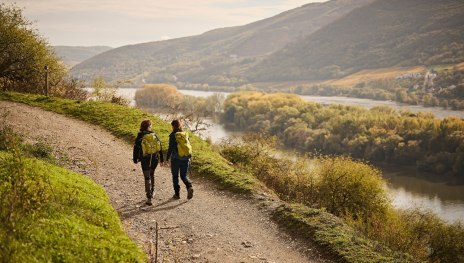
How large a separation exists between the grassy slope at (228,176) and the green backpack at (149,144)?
452cm

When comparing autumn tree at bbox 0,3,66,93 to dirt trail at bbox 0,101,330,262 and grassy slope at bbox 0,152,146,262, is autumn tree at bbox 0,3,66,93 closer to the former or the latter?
dirt trail at bbox 0,101,330,262

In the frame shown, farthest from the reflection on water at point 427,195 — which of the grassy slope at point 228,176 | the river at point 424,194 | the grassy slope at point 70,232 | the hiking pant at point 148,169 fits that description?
→ the grassy slope at point 70,232

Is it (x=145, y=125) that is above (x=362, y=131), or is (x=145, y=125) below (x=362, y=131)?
above

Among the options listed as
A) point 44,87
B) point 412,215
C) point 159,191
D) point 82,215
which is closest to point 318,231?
point 159,191

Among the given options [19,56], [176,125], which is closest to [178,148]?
[176,125]

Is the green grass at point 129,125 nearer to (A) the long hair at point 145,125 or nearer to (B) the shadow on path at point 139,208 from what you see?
(B) the shadow on path at point 139,208

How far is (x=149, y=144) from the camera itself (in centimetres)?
1348

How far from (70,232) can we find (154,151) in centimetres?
541

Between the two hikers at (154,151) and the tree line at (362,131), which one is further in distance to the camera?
the tree line at (362,131)

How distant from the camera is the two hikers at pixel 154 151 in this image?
13523 millimetres

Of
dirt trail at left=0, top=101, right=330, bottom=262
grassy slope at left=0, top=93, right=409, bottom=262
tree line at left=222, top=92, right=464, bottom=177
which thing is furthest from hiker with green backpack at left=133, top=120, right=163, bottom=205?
tree line at left=222, top=92, right=464, bottom=177

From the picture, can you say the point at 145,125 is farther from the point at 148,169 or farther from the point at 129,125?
the point at 129,125

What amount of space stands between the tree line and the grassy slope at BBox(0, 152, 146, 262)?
5669 centimetres

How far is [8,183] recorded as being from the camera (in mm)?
9336
